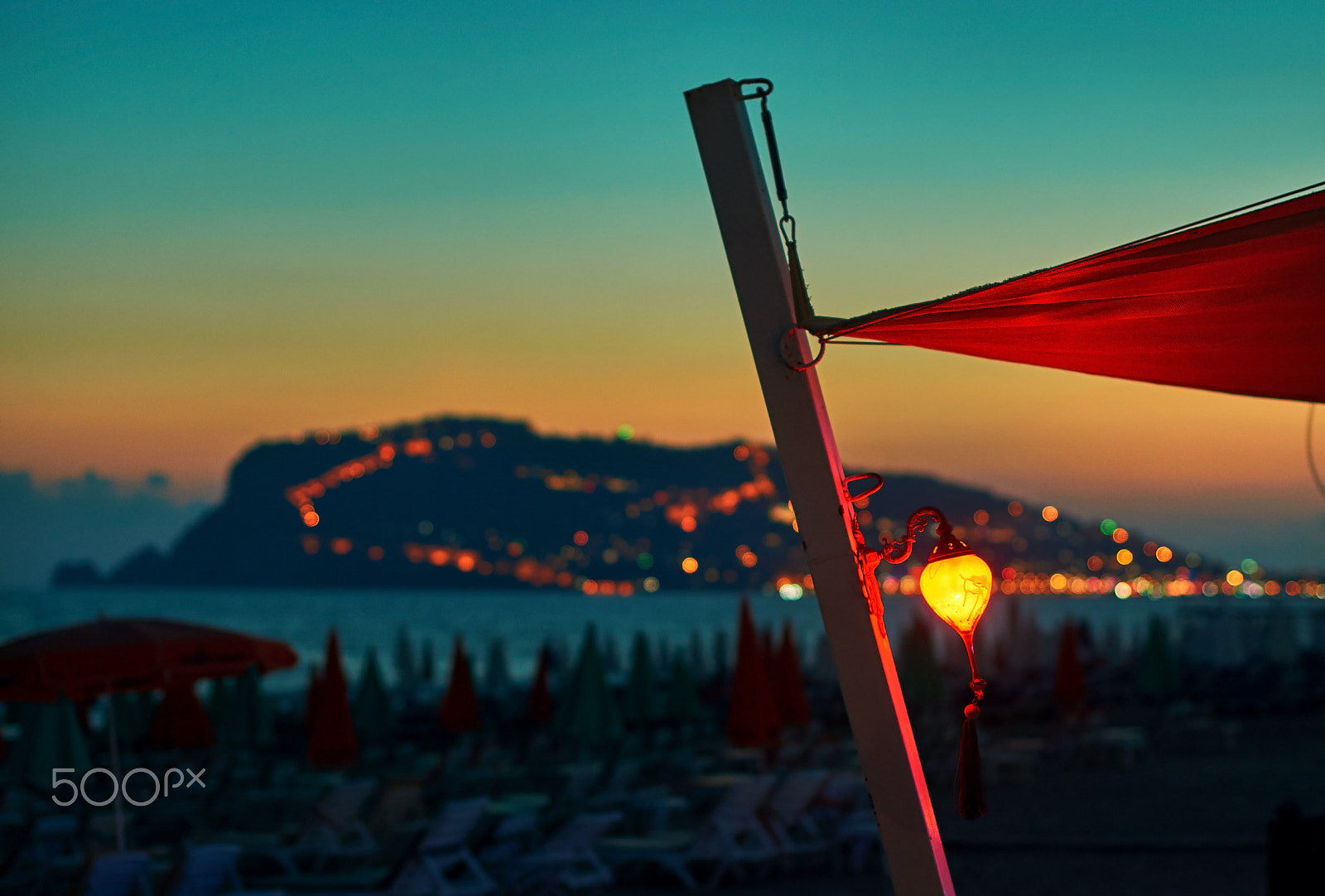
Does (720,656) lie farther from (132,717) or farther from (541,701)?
(132,717)

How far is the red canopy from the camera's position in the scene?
2.69 meters

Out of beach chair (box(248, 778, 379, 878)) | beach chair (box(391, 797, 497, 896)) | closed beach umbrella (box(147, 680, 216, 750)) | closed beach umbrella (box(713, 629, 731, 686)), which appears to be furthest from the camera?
closed beach umbrella (box(713, 629, 731, 686))

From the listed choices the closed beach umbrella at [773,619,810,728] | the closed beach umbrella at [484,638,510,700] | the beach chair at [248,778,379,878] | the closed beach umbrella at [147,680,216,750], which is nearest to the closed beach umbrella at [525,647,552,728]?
the closed beach umbrella at [773,619,810,728]

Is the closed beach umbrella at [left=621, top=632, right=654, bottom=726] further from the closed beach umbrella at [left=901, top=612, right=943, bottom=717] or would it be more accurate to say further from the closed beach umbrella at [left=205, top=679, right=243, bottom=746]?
the closed beach umbrella at [left=205, top=679, right=243, bottom=746]

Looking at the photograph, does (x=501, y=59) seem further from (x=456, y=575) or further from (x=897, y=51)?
(x=456, y=575)

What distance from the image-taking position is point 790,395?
3432 millimetres

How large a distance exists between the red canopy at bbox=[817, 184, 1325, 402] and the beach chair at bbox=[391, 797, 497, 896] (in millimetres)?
5446

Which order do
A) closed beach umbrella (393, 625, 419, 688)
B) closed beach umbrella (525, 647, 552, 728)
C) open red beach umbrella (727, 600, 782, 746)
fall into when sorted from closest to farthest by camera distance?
1. open red beach umbrella (727, 600, 782, 746)
2. closed beach umbrella (525, 647, 552, 728)
3. closed beach umbrella (393, 625, 419, 688)

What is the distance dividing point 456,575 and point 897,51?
144294mm

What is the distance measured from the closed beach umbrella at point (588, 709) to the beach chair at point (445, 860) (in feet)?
10.6

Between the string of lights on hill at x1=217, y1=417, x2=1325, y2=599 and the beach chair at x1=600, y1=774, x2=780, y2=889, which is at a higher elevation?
the beach chair at x1=600, y1=774, x2=780, y2=889

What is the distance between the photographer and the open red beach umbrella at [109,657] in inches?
293

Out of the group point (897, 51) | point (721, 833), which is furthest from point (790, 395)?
point (721, 833)

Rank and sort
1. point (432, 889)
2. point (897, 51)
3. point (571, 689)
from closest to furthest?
point (897, 51), point (432, 889), point (571, 689)
